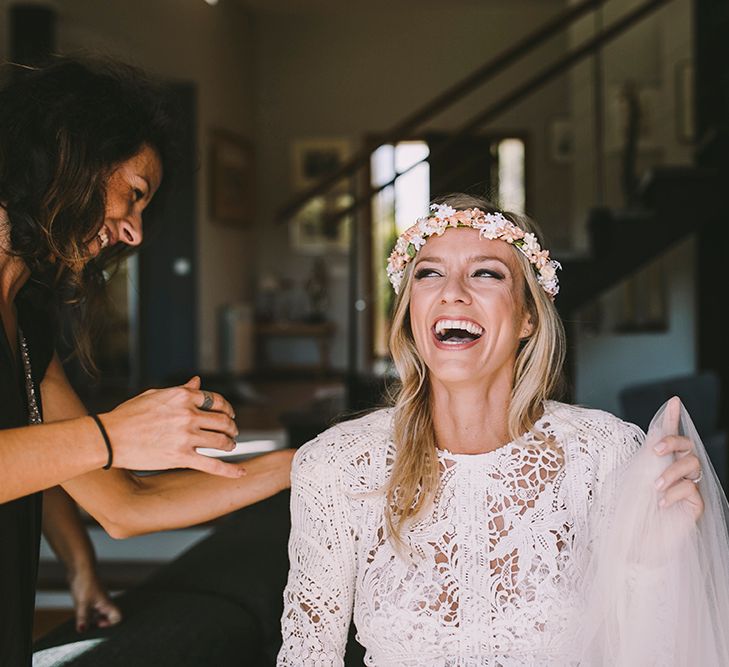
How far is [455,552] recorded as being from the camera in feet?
5.84

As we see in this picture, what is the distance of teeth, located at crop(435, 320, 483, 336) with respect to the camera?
1.85 metres

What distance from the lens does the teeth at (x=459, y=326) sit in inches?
72.9

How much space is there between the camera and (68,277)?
5.81ft

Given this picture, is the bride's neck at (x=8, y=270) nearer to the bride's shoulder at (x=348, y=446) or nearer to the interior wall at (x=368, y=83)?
the bride's shoulder at (x=348, y=446)

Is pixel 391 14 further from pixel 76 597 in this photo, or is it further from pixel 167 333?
pixel 76 597

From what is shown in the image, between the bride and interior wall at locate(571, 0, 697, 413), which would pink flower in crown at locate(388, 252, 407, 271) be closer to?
the bride

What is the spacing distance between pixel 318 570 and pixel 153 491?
1.34ft

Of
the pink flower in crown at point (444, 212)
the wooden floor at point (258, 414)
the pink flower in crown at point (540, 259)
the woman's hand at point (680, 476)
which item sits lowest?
the wooden floor at point (258, 414)

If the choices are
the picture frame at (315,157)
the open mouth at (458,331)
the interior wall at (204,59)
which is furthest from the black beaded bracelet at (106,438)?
the picture frame at (315,157)

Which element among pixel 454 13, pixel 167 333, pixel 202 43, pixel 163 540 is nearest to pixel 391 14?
pixel 454 13

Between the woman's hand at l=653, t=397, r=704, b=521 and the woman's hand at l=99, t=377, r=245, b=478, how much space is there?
0.72 meters

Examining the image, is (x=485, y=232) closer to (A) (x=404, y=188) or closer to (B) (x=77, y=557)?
(B) (x=77, y=557)

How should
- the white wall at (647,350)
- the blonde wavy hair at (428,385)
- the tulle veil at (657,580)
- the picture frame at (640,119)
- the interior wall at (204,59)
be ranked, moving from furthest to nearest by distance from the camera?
1. the interior wall at (204,59)
2. the picture frame at (640,119)
3. the white wall at (647,350)
4. the blonde wavy hair at (428,385)
5. the tulle veil at (657,580)

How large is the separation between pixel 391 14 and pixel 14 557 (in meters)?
10.3
